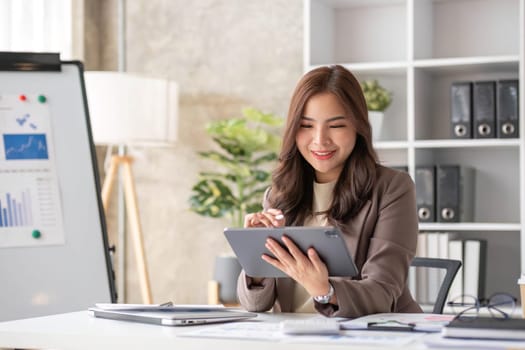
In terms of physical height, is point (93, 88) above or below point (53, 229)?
above

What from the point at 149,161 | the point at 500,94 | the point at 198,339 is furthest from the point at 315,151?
the point at 149,161

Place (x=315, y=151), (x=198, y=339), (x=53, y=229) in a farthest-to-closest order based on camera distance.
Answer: (x=53, y=229), (x=315, y=151), (x=198, y=339)

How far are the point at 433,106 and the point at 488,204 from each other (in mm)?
528

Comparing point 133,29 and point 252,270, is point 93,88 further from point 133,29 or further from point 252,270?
point 252,270

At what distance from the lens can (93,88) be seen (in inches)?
167

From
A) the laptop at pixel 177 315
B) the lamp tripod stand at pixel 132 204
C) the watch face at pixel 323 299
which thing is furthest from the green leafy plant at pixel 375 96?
the laptop at pixel 177 315

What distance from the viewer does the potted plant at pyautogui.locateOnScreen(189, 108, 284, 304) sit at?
4.27 metres

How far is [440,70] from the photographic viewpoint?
13.5 feet

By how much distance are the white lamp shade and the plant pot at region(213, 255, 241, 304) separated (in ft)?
2.27

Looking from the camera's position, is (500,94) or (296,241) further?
(500,94)

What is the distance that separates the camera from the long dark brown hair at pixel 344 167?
90.0 inches

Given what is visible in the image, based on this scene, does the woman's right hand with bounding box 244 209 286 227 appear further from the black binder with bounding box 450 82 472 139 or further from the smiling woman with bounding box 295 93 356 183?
the black binder with bounding box 450 82 472 139

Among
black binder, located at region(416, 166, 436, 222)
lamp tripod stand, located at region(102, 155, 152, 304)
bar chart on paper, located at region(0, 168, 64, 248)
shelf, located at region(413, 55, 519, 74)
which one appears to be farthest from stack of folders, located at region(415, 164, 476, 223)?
bar chart on paper, located at region(0, 168, 64, 248)

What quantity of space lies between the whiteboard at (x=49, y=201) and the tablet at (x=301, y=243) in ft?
3.39
